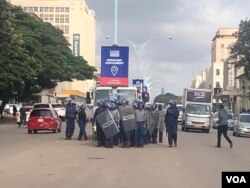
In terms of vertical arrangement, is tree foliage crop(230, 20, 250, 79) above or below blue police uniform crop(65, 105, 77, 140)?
above

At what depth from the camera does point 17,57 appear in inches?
2004

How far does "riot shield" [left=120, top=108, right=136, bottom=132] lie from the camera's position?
23906mm

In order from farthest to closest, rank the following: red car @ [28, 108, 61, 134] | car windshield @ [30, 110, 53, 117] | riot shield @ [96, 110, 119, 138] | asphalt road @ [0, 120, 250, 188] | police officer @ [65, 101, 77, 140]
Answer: red car @ [28, 108, 61, 134] < car windshield @ [30, 110, 53, 117] < police officer @ [65, 101, 77, 140] < riot shield @ [96, 110, 119, 138] < asphalt road @ [0, 120, 250, 188]

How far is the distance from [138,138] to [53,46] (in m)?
46.2

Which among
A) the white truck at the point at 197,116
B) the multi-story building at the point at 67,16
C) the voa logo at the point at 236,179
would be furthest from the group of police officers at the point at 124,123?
the multi-story building at the point at 67,16

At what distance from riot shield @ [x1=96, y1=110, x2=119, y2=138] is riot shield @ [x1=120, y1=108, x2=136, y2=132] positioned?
0.52 m

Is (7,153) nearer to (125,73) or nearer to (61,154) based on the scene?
(61,154)

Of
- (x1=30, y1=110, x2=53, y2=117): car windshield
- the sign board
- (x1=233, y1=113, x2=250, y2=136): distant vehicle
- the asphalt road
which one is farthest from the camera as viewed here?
the sign board

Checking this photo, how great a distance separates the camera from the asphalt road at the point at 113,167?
12984 millimetres

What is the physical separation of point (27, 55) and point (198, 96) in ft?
52.1

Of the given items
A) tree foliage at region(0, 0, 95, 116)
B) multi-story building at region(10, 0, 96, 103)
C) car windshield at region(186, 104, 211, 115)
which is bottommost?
car windshield at region(186, 104, 211, 115)

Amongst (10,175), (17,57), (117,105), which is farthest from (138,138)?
(17,57)

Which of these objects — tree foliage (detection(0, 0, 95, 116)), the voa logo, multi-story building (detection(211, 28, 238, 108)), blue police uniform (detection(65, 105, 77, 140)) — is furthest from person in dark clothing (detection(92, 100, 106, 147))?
multi-story building (detection(211, 28, 238, 108))

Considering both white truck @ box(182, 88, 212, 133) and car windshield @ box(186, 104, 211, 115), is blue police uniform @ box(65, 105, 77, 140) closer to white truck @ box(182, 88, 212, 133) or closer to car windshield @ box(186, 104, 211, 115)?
white truck @ box(182, 88, 212, 133)
